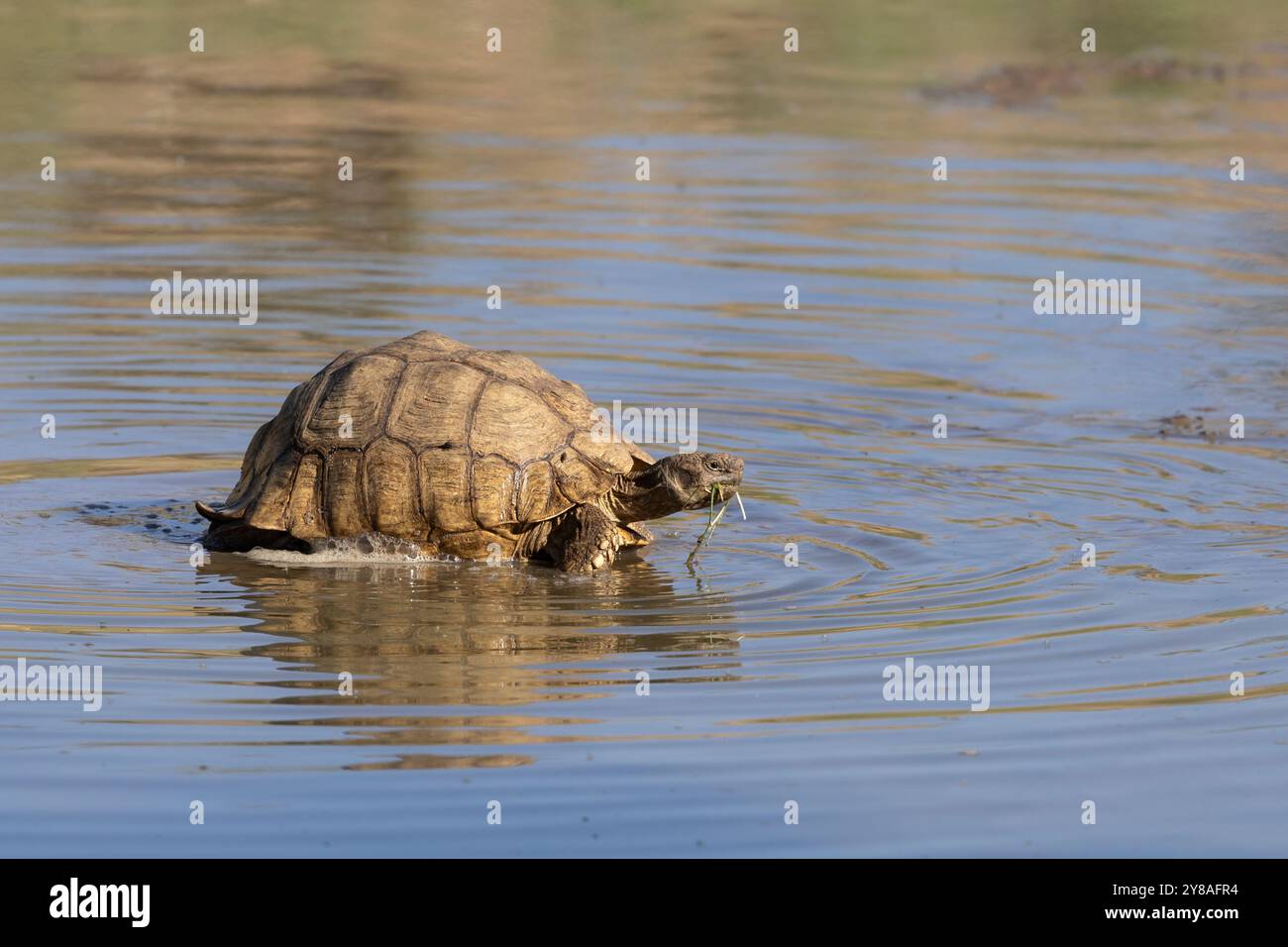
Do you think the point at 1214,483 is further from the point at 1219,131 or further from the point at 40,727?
the point at 1219,131

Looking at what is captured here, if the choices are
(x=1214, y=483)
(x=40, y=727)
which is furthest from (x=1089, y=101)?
(x=40, y=727)

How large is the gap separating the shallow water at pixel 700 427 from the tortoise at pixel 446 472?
0.24 m

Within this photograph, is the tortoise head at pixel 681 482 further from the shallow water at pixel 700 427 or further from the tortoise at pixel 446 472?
the shallow water at pixel 700 427

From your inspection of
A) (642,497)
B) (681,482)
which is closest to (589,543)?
(642,497)

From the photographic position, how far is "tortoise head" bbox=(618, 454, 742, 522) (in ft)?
37.7

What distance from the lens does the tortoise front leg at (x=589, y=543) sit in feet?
37.0

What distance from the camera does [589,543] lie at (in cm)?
1129

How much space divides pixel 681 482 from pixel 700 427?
2920 millimetres

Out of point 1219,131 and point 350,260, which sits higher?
point 1219,131

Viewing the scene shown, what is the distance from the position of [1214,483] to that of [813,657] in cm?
447

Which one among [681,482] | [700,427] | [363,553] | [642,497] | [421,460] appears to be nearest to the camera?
[421,460]

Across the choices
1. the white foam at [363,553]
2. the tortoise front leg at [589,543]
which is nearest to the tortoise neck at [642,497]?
the tortoise front leg at [589,543]

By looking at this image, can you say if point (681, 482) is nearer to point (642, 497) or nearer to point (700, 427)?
point (642, 497)

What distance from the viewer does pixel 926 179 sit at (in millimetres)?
23297
